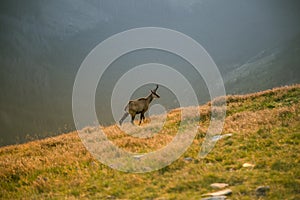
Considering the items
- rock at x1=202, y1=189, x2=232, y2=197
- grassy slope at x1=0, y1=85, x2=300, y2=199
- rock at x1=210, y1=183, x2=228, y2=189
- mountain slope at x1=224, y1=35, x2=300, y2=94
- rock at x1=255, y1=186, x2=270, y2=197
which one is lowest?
rock at x1=255, y1=186, x2=270, y2=197

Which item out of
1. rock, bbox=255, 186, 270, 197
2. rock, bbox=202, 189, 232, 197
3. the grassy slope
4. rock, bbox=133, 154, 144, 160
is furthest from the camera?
rock, bbox=133, 154, 144, 160

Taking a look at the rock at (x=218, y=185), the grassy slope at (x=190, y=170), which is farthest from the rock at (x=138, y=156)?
the rock at (x=218, y=185)

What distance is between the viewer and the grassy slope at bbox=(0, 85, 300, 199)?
34.5 ft

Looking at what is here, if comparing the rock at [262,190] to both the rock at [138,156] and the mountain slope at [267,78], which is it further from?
the mountain slope at [267,78]

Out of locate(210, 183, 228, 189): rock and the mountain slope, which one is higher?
the mountain slope

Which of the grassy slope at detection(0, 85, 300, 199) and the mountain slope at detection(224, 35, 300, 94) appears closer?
the grassy slope at detection(0, 85, 300, 199)

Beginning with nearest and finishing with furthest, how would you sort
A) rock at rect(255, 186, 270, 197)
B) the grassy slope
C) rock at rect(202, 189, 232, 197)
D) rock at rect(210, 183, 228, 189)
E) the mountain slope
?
rock at rect(255, 186, 270, 197) < rock at rect(202, 189, 232, 197) < rock at rect(210, 183, 228, 189) < the grassy slope < the mountain slope

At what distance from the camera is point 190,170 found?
12008 mm

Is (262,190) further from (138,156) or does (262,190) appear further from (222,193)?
(138,156)

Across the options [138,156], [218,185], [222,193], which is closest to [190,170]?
[218,185]

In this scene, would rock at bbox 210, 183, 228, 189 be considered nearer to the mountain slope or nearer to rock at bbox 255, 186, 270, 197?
rock at bbox 255, 186, 270, 197

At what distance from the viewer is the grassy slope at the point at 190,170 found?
34.5 ft

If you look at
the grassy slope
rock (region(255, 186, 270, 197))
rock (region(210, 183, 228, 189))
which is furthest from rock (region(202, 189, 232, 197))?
rock (region(255, 186, 270, 197))

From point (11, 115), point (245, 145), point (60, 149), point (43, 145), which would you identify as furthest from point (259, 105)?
point (11, 115)
